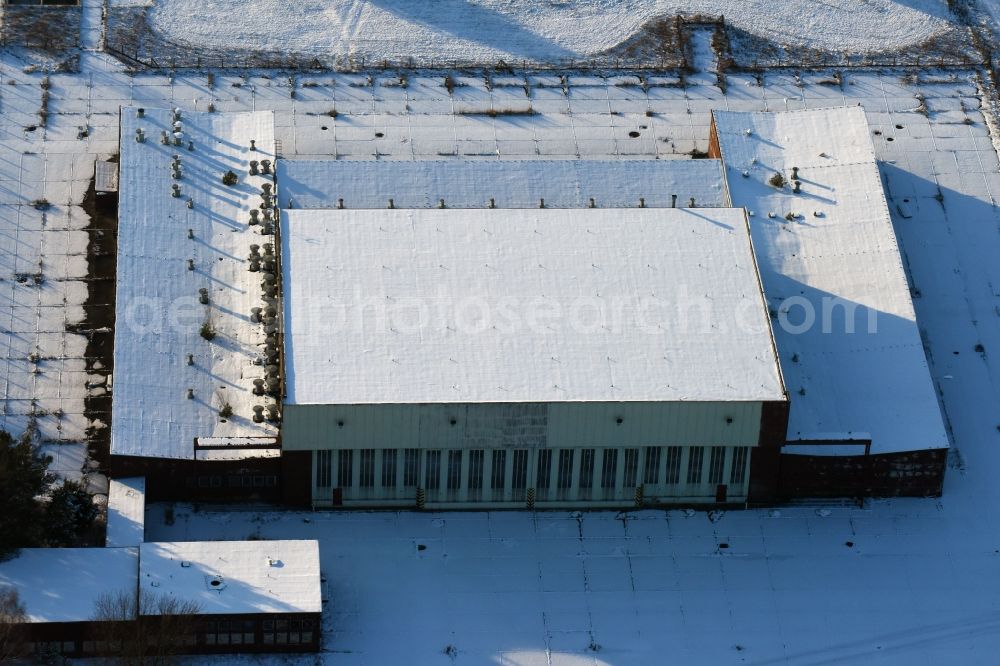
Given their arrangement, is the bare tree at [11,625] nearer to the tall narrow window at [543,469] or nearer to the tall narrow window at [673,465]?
the tall narrow window at [543,469]

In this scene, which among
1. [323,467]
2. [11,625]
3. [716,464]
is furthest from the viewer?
[716,464]

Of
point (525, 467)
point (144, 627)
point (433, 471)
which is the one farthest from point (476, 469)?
point (144, 627)

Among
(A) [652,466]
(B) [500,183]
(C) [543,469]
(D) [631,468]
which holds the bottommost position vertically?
(C) [543,469]

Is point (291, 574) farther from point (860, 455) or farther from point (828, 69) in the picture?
point (828, 69)

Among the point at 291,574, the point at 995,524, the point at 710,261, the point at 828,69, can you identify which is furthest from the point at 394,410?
the point at 828,69

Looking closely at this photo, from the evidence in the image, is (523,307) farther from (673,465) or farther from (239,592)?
(239,592)

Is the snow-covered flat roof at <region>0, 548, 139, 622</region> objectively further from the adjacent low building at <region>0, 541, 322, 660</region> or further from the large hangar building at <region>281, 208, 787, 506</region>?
the large hangar building at <region>281, 208, 787, 506</region>

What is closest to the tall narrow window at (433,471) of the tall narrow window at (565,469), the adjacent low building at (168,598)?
the tall narrow window at (565,469)
